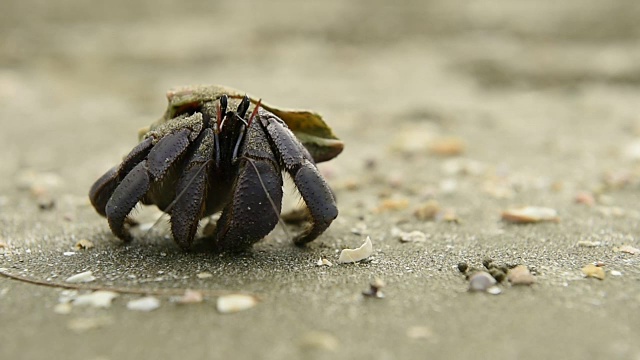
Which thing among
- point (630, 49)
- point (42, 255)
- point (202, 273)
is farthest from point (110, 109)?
point (630, 49)

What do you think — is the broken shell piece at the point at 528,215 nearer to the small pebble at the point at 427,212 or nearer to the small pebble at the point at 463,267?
the small pebble at the point at 427,212

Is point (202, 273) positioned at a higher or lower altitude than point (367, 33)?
lower

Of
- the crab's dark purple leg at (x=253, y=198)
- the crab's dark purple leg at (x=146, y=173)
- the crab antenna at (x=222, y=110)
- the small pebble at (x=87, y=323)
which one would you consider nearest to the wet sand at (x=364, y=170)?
the small pebble at (x=87, y=323)

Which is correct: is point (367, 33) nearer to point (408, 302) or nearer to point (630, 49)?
point (630, 49)

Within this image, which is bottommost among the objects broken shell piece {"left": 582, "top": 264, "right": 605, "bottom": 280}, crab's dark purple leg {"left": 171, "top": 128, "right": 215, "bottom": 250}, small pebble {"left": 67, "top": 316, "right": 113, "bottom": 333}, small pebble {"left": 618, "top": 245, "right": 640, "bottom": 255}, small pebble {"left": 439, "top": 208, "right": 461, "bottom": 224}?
small pebble {"left": 618, "top": 245, "right": 640, "bottom": 255}

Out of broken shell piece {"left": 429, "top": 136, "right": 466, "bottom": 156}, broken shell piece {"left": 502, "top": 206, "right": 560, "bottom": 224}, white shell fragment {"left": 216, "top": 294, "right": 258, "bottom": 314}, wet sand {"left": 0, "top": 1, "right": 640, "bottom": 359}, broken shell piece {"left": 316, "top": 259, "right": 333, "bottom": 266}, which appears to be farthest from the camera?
broken shell piece {"left": 429, "top": 136, "right": 466, "bottom": 156}

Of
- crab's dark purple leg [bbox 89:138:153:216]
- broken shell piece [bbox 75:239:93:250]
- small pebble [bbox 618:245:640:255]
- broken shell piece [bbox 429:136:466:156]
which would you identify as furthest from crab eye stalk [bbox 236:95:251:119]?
broken shell piece [bbox 429:136:466:156]

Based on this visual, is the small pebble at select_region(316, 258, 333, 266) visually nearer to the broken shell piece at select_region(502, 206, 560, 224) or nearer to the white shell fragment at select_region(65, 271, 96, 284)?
the white shell fragment at select_region(65, 271, 96, 284)
